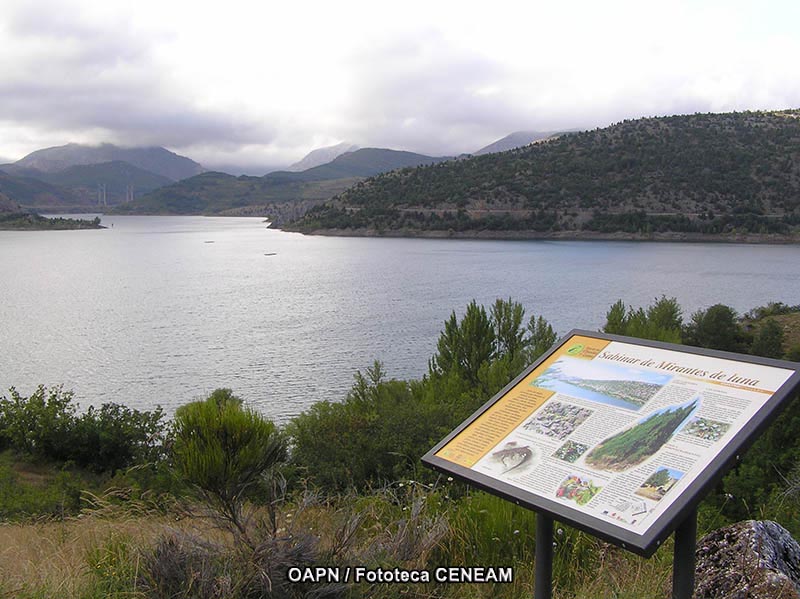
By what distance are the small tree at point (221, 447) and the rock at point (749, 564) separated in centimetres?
238

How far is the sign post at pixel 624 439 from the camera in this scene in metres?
2.43

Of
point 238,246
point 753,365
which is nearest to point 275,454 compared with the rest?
point 753,365

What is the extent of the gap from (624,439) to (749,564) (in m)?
1.10

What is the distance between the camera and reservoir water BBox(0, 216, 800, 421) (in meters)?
26.8

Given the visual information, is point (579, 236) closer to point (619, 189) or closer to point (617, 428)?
point (619, 189)

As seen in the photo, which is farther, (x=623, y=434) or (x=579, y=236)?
(x=579, y=236)

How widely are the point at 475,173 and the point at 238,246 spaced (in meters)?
39.7

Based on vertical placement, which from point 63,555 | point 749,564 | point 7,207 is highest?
point 7,207

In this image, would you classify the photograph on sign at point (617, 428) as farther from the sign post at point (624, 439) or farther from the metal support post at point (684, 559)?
the metal support post at point (684, 559)

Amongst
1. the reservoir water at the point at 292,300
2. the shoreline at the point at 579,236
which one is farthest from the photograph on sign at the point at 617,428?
the shoreline at the point at 579,236

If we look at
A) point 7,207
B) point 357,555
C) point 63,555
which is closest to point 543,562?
point 357,555

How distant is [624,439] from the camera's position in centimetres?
276

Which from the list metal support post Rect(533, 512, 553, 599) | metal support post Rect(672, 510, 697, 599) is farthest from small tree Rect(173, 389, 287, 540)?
metal support post Rect(672, 510, 697, 599)

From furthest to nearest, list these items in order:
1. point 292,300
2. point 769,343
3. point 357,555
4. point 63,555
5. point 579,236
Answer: point 579,236 → point 292,300 → point 769,343 → point 63,555 → point 357,555
